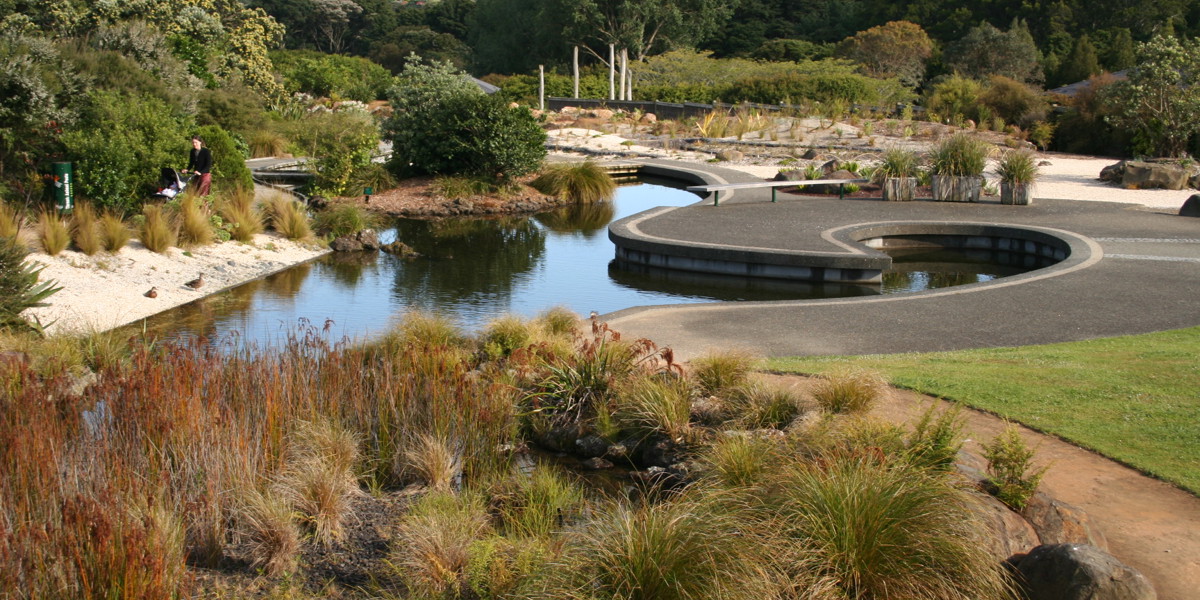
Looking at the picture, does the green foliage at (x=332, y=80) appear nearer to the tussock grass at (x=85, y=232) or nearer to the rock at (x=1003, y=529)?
the tussock grass at (x=85, y=232)

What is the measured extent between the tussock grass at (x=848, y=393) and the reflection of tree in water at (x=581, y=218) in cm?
1145

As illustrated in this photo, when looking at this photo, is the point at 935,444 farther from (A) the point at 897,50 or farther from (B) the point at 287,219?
(A) the point at 897,50

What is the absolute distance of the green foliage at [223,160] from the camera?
55.7 ft

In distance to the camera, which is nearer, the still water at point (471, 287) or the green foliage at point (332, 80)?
the still water at point (471, 287)

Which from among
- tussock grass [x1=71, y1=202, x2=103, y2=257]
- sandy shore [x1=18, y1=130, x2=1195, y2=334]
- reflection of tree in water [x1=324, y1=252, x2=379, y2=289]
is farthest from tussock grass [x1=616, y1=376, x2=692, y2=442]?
tussock grass [x1=71, y1=202, x2=103, y2=257]

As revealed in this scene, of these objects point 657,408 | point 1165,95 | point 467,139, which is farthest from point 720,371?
point 1165,95

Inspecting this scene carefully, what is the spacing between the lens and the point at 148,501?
4945 mm

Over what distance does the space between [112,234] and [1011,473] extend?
11.6 meters

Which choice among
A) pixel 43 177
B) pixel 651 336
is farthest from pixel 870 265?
pixel 43 177

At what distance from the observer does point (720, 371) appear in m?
7.18

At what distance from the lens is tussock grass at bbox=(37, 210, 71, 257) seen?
41.2 ft

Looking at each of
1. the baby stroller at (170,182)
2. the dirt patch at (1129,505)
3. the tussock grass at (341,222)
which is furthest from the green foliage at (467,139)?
the dirt patch at (1129,505)

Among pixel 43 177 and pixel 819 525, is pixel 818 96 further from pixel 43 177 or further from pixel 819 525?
pixel 819 525

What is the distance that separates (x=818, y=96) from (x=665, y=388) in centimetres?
3350
